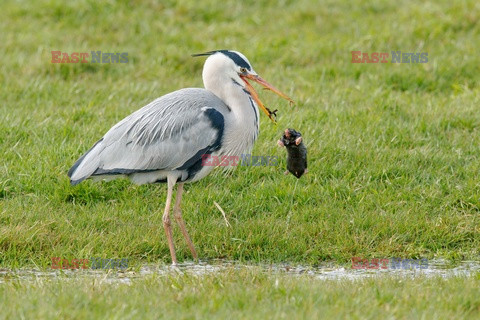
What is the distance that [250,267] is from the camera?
242 inches

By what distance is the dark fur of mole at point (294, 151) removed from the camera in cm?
690

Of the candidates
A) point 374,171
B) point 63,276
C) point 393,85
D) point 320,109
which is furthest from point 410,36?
point 63,276

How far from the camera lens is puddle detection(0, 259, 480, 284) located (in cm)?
626

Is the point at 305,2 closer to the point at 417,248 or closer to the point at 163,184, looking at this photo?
the point at 163,184

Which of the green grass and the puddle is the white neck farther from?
the green grass

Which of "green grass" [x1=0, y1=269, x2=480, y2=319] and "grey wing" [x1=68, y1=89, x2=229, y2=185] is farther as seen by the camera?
"grey wing" [x1=68, y1=89, x2=229, y2=185]

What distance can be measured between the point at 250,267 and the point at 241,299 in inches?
39.6

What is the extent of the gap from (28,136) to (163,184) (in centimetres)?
162

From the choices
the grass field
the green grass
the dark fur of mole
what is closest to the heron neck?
the dark fur of mole

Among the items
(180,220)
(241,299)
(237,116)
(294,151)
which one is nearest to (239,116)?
(237,116)

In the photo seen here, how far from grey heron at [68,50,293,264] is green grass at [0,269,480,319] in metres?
1.40

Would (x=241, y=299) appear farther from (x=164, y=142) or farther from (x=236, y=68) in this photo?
(x=236, y=68)

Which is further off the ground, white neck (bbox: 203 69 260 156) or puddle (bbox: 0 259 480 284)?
white neck (bbox: 203 69 260 156)

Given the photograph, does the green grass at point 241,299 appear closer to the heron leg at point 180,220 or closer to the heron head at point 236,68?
the heron leg at point 180,220
